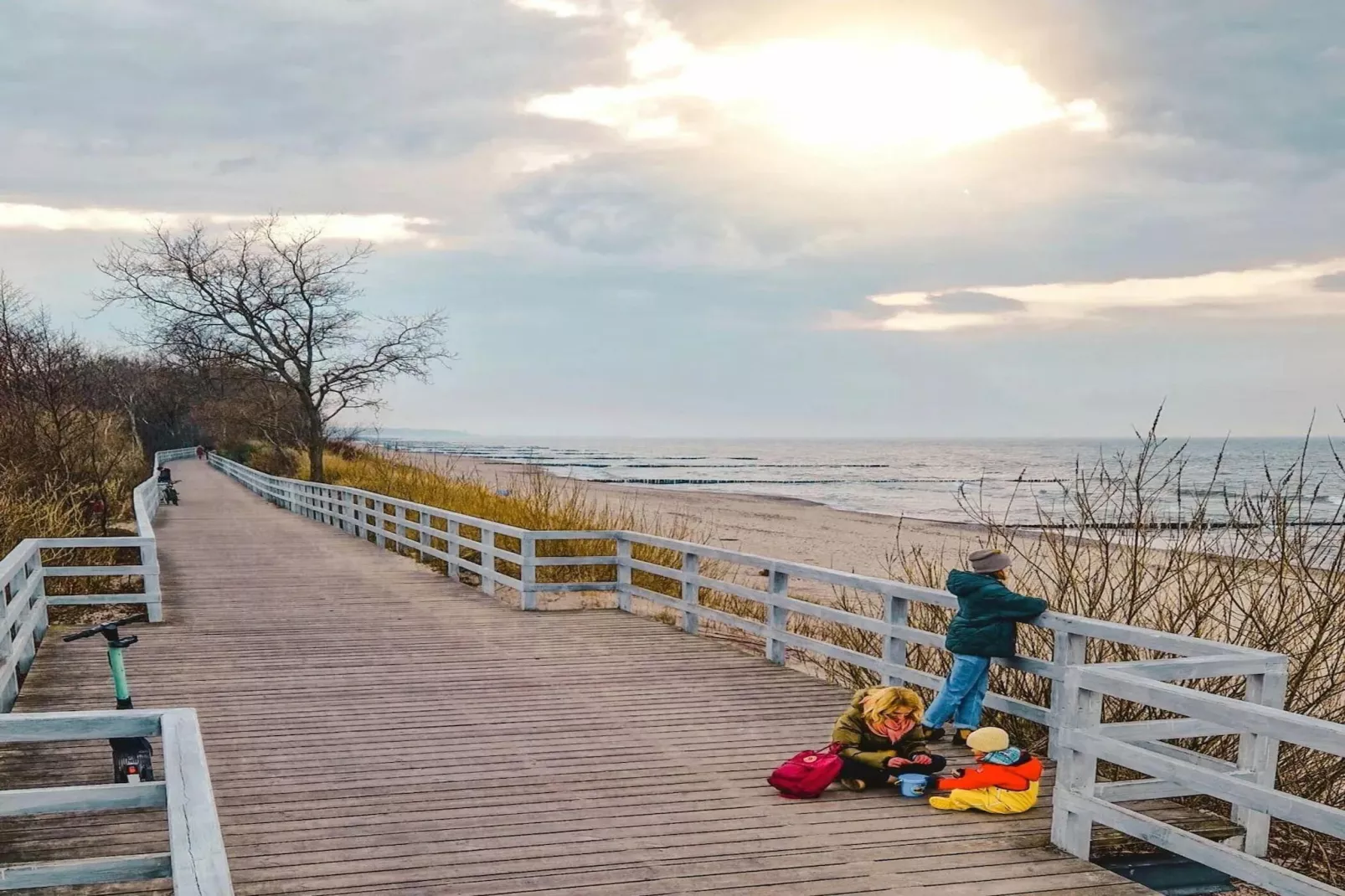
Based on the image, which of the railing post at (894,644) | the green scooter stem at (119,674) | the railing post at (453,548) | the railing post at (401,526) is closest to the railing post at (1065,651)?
the railing post at (894,644)

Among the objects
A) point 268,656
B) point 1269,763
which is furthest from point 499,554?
point 1269,763

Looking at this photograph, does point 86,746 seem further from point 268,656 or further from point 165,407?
point 165,407

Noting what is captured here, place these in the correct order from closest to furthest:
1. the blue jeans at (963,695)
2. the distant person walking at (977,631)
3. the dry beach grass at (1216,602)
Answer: the dry beach grass at (1216,602) < the distant person walking at (977,631) < the blue jeans at (963,695)

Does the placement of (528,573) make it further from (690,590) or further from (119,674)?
(119,674)

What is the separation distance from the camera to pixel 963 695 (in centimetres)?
668

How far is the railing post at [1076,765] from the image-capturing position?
5102mm

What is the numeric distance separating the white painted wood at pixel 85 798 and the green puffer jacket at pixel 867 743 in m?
3.77

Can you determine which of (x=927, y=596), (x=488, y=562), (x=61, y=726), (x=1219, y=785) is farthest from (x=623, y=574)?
(x=61, y=726)

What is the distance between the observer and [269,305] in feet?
114

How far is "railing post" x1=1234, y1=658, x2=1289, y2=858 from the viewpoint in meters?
4.98

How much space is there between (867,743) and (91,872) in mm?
4085

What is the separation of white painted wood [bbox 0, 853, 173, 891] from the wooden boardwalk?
1.34 meters

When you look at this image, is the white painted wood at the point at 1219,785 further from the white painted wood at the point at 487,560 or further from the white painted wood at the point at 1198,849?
the white painted wood at the point at 487,560

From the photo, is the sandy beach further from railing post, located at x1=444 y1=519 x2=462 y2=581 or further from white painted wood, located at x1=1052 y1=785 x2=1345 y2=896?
white painted wood, located at x1=1052 y1=785 x2=1345 y2=896
